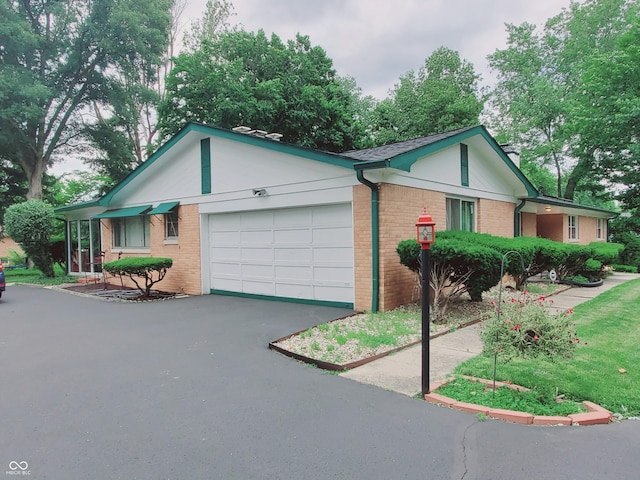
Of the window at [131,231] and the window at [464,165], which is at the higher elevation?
the window at [464,165]

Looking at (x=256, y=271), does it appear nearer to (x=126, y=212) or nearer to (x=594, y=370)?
(x=126, y=212)

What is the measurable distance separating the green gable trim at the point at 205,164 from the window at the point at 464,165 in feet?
22.7

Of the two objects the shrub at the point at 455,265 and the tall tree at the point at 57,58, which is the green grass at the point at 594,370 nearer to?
the shrub at the point at 455,265

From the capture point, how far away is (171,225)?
1238 cm

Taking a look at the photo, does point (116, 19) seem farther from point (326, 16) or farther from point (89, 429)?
point (89, 429)

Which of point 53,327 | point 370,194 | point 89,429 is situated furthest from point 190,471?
point 53,327

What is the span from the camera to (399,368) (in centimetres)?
490

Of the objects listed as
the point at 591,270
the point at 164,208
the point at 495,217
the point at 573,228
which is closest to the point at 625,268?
the point at 573,228

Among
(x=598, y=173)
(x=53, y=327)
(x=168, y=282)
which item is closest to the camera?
(x=53, y=327)

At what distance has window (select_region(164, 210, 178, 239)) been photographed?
12.2 meters

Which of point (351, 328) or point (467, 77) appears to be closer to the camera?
point (351, 328)

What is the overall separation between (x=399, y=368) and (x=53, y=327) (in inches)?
265

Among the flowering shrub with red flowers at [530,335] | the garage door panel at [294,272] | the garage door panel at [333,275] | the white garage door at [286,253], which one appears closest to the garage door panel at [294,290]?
the white garage door at [286,253]

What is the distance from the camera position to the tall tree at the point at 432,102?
25094 millimetres
